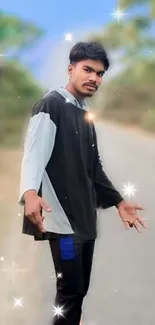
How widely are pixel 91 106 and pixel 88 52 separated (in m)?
0.15

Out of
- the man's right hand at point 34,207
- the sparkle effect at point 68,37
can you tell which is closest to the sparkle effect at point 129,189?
the man's right hand at point 34,207

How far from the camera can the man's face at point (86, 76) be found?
1.37 metres

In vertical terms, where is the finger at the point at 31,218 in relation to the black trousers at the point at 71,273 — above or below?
above

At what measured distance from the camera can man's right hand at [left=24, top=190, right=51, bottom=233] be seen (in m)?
1.25

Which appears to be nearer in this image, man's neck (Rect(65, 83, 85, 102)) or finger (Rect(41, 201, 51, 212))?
finger (Rect(41, 201, 51, 212))

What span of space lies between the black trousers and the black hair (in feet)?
1.57

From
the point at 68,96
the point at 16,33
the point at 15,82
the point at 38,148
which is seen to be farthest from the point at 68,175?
the point at 16,33

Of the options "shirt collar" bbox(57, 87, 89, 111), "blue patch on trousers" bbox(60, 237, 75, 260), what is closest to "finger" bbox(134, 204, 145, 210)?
"blue patch on trousers" bbox(60, 237, 75, 260)

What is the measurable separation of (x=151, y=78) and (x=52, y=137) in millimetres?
347

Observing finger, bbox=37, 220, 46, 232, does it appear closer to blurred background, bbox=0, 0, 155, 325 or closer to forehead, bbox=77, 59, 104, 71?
blurred background, bbox=0, 0, 155, 325

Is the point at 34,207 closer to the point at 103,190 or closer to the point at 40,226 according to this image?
the point at 40,226

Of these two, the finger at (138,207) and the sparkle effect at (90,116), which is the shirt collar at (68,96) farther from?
the finger at (138,207)

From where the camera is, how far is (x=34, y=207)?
4.10 feet

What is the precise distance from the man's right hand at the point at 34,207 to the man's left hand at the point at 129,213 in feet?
0.84
